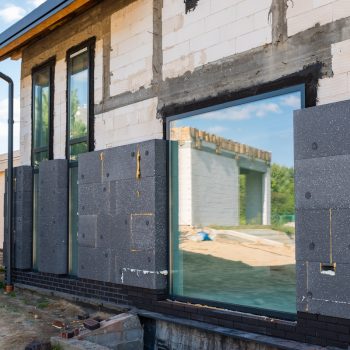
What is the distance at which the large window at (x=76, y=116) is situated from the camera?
957 cm

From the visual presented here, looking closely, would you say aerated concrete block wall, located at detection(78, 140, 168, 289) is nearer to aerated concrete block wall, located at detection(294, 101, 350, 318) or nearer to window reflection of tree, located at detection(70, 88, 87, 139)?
window reflection of tree, located at detection(70, 88, 87, 139)

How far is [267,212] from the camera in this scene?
21.2 ft

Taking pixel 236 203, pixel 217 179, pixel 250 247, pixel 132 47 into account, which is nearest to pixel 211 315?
pixel 250 247

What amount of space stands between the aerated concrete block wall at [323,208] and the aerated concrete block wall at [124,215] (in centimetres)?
245

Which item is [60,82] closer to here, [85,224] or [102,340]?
[85,224]

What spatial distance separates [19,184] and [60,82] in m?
2.50

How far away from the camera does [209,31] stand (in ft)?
23.5

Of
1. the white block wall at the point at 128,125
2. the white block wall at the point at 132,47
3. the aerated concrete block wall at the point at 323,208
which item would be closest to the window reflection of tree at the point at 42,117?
the white block wall at the point at 128,125

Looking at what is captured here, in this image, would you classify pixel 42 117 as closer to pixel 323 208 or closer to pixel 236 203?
pixel 236 203

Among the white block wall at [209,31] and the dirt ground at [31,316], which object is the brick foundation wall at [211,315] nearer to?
the dirt ground at [31,316]

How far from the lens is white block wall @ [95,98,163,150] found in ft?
26.6

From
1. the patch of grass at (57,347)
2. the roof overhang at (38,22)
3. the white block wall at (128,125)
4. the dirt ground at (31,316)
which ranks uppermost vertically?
the roof overhang at (38,22)

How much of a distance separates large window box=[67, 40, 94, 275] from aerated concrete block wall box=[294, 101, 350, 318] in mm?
4830

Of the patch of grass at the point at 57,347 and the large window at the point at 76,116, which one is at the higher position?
the large window at the point at 76,116
